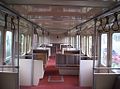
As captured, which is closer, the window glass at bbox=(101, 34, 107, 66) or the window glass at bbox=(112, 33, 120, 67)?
the window glass at bbox=(112, 33, 120, 67)

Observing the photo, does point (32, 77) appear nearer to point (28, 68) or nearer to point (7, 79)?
point (28, 68)

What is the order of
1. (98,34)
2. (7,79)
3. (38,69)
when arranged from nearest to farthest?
(7,79) → (38,69) → (98,34)

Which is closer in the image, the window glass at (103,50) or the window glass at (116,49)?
the window glass at (116,49)

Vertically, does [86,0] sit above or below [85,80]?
above

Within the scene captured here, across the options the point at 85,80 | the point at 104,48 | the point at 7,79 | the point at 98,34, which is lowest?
the point at 85,80

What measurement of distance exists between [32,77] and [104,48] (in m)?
2.28

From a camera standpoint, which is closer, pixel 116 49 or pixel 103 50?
pixel 116 49

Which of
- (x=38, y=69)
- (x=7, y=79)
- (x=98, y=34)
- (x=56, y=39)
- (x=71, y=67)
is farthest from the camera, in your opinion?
(x=56, y=39)

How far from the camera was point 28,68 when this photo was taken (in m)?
6.08

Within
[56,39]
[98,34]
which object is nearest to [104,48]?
[98,34]

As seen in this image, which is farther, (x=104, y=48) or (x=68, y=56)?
(x=68, y=56)

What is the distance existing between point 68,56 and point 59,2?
547cm

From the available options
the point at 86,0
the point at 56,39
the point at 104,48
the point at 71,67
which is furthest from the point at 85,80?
the point at 56,39

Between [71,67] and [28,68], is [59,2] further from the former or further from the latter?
[71,67]
